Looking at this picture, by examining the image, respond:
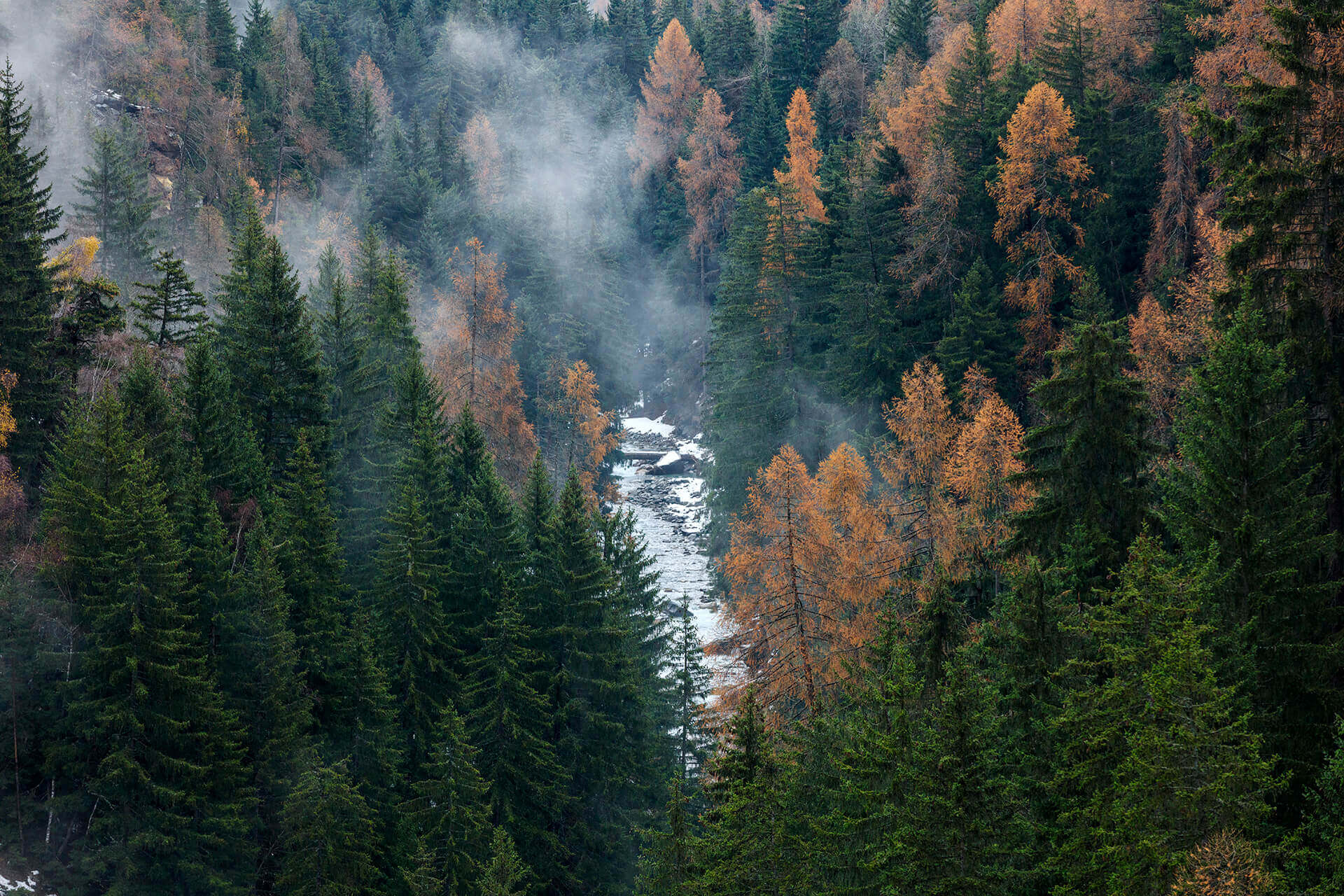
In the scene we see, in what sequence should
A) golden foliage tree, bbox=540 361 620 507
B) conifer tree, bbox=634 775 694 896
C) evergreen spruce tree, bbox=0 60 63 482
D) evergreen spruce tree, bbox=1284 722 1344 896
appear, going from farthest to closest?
golden foliage tree, bbox=540 361 620 507 → evergreen spruce tree, bbox=0 60 63 482 → conifer tree, bbox=634 775 694 896 → evergreen spruce tree, bbox=1284 722 1344 896

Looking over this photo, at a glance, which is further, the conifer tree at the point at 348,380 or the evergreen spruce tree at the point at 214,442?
the conifer tree at the point at 348,380

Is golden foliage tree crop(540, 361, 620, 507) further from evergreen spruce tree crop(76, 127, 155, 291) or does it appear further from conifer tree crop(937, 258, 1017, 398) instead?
conifer tree crop(937, 258, 1017, 398)

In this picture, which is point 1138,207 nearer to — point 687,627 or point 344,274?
point 687,627

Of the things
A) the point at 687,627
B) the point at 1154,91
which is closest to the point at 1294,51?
the point at 687,627

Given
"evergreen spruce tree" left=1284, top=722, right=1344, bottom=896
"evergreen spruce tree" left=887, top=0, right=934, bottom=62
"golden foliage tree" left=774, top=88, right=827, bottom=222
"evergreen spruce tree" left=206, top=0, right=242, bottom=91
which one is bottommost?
"evergreen spruce tree" left=1284, top=722, right=1344, bottom=896

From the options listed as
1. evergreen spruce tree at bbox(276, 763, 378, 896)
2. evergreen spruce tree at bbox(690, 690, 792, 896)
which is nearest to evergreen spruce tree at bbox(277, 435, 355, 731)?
evergreen spruce tree at bbox(276, 763, 378, 896)

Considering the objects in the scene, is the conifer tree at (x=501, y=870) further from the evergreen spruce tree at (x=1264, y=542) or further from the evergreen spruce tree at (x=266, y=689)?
the evergreen spruce tree at (x=1264, y=542)

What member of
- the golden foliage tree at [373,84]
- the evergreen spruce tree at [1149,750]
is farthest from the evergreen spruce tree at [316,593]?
the golden foliage tree at [373,84]
